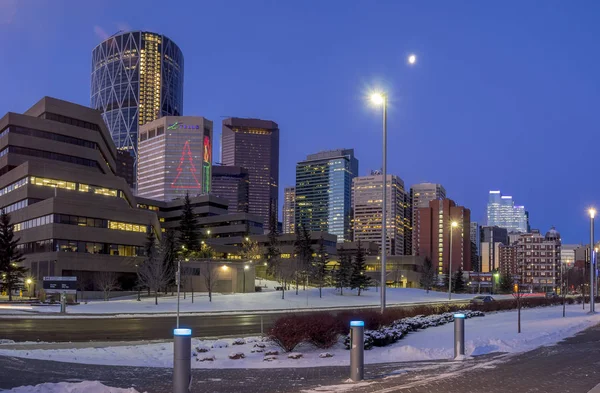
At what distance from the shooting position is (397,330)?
19.0 m

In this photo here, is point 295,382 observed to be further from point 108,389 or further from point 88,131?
point 88,131

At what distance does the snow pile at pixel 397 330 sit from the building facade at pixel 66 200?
5214 centimetres

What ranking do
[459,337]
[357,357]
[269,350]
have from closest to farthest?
1. [357,357]
2. [459,337]
3. [269,350]

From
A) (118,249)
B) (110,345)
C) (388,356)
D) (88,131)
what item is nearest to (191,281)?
(118,249)

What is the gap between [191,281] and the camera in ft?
230

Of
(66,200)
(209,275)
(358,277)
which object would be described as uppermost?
(66,200)

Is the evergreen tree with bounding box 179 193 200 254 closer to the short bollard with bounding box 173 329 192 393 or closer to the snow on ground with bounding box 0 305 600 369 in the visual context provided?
the snow on ground with bounding box 0 305 600 369

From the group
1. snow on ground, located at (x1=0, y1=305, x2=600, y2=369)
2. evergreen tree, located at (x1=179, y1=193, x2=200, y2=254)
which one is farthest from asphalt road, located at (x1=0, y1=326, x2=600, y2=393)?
evergreen tree, located at (x1=179, y1=193, x2=200, y2=254)

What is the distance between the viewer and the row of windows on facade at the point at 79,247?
6988 cm

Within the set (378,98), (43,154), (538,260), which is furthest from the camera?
(538,260)

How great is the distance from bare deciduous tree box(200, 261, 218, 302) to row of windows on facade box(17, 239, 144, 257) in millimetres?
11580

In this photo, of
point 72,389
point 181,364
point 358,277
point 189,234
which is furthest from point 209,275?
point 181,364

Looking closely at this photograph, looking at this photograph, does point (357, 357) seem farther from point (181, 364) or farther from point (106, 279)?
point (106, 279)

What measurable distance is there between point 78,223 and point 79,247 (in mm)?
3015
